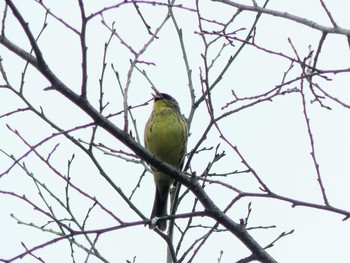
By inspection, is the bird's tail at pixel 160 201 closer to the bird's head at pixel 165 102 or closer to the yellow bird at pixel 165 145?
the yellow bird at pixel 165 145

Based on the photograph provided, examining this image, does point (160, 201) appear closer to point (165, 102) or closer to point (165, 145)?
point (165, 145)

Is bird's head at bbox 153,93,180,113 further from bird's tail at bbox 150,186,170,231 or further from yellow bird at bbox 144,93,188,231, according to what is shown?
bird's tail at bbox 150,186,170,231

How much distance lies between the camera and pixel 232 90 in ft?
13.8

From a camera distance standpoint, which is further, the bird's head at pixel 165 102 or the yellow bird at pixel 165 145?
the bird's head at pixel 165 102

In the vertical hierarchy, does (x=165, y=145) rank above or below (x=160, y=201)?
above

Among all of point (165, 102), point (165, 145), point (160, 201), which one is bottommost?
point (160, 201)

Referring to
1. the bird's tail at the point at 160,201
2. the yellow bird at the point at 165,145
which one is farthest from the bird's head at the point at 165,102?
the bird's tail at the point at 160,201

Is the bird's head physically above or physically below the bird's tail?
above

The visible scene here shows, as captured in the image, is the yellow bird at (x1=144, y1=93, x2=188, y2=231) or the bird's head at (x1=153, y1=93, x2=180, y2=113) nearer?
the yellow bird at (x1=144, y1=93, x2=188, y2=231)

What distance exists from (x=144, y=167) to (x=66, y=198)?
844 mm

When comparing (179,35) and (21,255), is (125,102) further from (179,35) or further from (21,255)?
(179,35)

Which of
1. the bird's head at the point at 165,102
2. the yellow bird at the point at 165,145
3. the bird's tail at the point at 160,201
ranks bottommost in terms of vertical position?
the bird's tail at the point at 160,201

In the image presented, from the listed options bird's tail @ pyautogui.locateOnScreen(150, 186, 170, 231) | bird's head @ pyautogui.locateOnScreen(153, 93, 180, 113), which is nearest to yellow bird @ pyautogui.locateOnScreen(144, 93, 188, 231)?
bird's tail @ pyautogui.locateOnScreen(150, 186, 170, 231)

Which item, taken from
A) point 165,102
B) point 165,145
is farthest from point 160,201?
point 165,102
